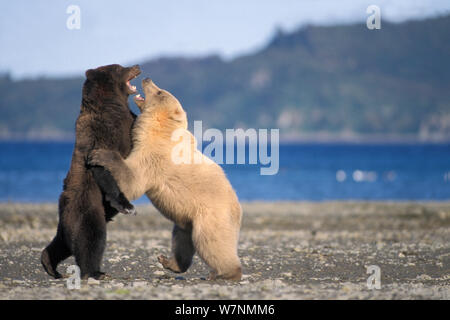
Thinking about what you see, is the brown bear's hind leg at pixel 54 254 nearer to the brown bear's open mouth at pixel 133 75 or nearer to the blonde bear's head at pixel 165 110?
the blonde bear's head at pixel 165 110

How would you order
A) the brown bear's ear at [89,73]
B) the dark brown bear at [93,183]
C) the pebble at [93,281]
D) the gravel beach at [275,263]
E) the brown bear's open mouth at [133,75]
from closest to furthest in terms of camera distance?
1. the gravel beach at [275,263]
2. the pebble at [93,281]
3. the dark brown bear at [93,183]
4. the brown bear's ear at [89,73]
5. the brown bear's open mouth at [133,75]

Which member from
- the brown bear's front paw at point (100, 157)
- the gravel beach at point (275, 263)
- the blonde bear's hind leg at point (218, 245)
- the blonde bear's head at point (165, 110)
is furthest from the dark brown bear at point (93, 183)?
the blonde bear's hind leg at point (218, 245)

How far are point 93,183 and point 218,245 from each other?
1512 millimetres

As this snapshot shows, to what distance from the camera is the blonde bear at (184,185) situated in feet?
24.8

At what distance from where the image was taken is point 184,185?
7.64 meters

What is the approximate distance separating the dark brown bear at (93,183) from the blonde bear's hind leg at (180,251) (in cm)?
83

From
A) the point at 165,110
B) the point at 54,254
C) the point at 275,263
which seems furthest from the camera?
the point at 275,263

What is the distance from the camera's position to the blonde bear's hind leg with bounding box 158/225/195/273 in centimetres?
820

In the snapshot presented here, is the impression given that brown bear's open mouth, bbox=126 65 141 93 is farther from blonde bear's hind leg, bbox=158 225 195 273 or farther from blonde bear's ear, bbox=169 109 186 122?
blonde bear's hind leg, bbox=158 225 195 273

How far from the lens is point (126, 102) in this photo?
805 cm

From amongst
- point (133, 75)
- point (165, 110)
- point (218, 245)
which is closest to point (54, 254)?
point (218, 245)

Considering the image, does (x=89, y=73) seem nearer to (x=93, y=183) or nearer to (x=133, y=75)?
(x=133, y=75)
